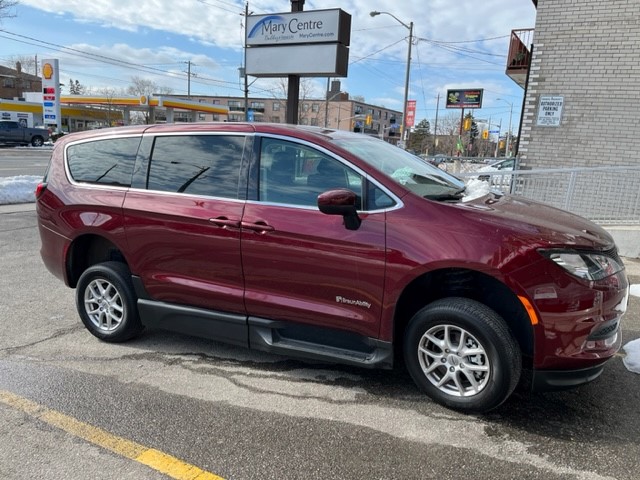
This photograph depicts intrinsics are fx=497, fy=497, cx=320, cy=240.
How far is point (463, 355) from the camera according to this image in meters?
3.08

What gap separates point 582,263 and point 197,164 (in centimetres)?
275

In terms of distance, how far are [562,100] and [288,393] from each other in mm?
9568

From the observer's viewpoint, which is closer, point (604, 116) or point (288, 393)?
point (288, 393)

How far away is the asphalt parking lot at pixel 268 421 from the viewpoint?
265 cm

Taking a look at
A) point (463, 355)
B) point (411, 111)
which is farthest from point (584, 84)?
point (411, 111)

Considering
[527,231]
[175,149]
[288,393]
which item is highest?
[175,149]

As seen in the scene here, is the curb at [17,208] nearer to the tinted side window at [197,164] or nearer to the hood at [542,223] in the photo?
the tinted side window at [197,164]

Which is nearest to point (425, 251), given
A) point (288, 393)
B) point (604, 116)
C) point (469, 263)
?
point (469, 263)

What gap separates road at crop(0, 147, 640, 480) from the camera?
264cm

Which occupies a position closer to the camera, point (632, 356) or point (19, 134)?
point (632, 356)

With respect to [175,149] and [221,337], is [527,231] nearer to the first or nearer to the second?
[221,337]

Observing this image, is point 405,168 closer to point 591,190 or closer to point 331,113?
point 591,190

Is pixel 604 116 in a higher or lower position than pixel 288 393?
higher

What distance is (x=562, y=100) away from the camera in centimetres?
1036
